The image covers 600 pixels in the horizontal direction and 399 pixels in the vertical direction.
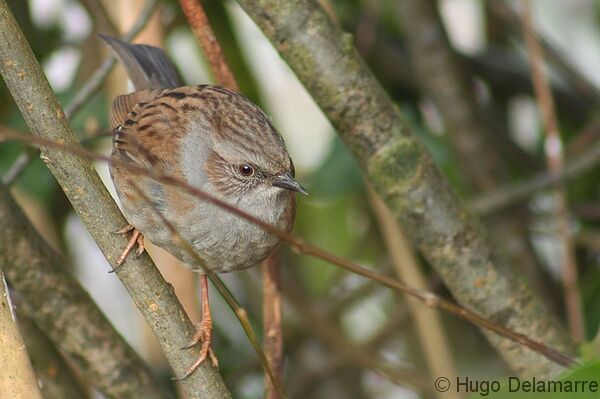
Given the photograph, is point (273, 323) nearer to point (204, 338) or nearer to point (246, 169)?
point (204, 338)

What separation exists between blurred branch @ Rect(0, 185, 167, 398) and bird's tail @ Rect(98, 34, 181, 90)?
2.71ft

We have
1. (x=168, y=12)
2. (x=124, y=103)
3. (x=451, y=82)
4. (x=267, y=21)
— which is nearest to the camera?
(x=267, y=21)

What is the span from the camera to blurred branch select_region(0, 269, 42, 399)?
1991mm

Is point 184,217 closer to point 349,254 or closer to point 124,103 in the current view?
point 124,103

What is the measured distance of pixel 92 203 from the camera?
7.25ft

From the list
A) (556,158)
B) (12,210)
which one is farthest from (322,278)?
(12,210)

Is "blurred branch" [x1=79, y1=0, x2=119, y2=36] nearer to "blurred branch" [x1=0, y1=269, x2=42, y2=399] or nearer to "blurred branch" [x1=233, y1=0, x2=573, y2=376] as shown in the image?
"blurred branch" [x1=233, y1=0, x2=573, y2=376]

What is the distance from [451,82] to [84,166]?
2437mm

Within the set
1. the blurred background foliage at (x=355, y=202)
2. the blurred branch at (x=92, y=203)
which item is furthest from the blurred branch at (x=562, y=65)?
the blurred branch at (x=92, y=203)

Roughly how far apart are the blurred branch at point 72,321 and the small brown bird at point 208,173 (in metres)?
0.26

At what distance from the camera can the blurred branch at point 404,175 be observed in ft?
9.09

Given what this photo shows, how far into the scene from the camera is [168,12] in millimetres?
4629

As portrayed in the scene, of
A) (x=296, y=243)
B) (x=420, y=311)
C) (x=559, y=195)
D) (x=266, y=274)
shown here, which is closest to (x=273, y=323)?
(x=266, y=274)

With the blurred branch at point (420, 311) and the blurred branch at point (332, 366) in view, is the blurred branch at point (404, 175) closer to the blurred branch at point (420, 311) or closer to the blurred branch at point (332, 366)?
the blurred branch at point (420, 311)
